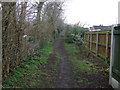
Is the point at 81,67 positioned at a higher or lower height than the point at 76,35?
lower

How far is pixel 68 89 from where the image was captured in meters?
4.07

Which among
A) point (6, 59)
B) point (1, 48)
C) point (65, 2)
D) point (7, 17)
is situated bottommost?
point (6, 59)

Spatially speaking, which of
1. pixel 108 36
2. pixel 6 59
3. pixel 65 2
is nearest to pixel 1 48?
pixel 6 59

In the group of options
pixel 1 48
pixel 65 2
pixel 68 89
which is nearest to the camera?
pixel 1 48

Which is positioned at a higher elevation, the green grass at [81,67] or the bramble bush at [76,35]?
the bramble bush at [76,35]

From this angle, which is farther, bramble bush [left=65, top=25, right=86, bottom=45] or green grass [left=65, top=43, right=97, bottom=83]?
bramble bush [left=65, top=25, right=86, bottom=45]

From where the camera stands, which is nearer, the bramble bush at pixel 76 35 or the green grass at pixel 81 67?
the green grass at pixel 81 67

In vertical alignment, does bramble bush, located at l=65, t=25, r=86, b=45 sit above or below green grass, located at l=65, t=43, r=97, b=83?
above

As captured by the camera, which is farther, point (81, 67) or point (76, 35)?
point (76, 35)

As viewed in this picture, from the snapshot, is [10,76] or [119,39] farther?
[10,76]

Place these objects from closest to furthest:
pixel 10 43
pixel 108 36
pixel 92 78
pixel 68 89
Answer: pixel 68 89 → pixel 10 43 → pixel 92 78 → pixel 108 36

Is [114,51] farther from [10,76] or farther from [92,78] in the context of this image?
[10,76]

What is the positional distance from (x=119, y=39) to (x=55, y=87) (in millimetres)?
1925

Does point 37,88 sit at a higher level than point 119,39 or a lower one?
lower
